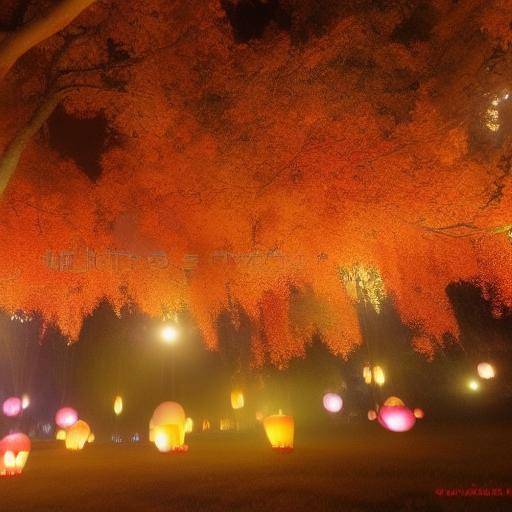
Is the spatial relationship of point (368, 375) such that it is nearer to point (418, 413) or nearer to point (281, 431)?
point (418, 413)

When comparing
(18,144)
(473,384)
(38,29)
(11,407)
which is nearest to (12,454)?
(18,144)

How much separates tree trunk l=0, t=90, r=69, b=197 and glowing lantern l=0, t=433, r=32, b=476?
410cm

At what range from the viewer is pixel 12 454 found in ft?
23.3

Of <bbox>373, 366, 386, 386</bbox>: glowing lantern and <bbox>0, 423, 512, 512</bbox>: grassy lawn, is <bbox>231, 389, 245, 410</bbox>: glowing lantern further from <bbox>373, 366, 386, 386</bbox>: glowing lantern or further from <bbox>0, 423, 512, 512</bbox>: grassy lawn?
<bbox>0, 423, 512, 512</bbox>: grassy lawn

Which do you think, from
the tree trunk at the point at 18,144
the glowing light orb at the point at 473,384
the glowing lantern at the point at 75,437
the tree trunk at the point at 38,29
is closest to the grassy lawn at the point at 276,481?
the glowing lantern at the point at 75,437

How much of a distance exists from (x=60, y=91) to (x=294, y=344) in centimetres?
1166

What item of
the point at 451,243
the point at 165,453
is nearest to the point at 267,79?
the point at 451,243

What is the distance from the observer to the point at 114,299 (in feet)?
36.6

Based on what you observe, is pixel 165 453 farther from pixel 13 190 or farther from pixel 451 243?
pixel 451 243

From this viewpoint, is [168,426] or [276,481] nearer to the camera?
[276,481]

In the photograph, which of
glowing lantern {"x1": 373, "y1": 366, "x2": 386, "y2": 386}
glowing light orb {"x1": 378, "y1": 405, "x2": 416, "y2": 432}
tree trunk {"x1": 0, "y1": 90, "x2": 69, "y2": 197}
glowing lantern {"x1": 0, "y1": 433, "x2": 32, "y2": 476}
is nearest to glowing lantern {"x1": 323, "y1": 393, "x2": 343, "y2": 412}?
glowing lantern {"x1": 373, "y1": 366, "x2": 386, "y2": 386}

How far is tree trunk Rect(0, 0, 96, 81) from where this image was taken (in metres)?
4.14

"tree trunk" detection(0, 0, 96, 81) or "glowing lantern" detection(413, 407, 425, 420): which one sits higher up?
"tree trunk" detection(0, 0, 96, 81)

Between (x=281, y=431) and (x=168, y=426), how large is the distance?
2304 millimetres
